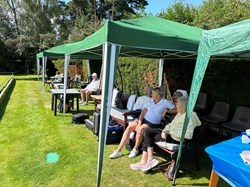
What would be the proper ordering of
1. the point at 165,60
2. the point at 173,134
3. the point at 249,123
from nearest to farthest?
the point at 173,134 → the point at 249,123 → the point at 165,60

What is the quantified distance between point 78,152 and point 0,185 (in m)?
1.34

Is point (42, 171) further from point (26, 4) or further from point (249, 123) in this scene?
point (26, 4)

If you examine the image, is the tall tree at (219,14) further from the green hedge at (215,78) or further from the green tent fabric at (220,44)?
the green tent fabric at (220,44)

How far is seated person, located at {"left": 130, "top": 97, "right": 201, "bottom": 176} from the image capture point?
122 inches

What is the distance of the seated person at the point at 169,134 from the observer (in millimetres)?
3096

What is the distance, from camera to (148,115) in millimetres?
3834

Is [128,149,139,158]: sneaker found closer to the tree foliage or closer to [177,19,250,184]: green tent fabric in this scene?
[177,19,250,184]: green tent fabric

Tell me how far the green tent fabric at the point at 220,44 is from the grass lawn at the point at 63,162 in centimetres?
69

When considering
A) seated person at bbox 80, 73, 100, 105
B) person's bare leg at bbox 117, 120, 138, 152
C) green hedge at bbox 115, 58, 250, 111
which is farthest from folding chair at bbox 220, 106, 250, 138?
seated person at bbox 80, 73, 100, 105

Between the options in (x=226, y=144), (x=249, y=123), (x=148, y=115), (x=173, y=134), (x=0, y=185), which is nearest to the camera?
(x=226, y=144)

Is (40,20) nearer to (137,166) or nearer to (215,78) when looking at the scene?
(215,78)

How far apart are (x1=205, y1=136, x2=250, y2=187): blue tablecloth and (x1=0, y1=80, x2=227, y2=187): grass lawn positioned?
3.36 ft

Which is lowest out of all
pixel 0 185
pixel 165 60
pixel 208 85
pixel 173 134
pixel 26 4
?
pixel 0 185

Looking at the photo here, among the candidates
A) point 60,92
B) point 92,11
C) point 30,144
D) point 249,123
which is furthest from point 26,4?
point 249,123
